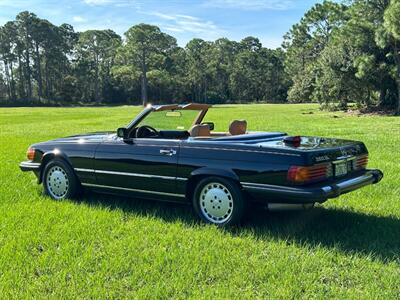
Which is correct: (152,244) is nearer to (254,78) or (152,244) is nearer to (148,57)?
(148,57)

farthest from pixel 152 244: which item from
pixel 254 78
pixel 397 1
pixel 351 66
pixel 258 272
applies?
pixel 254 78

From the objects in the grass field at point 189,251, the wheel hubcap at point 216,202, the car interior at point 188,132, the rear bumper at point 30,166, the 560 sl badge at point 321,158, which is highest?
the car interior at point 188,132

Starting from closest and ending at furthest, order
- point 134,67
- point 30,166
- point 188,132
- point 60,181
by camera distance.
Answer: point 188,132 → point 60,181 → point 30,166 → point 134,67

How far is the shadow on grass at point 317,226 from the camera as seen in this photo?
4.35m

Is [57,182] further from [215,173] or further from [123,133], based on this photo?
[215,173]

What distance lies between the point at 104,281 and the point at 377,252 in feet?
8.10

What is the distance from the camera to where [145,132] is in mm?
→ 5879

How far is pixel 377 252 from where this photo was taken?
163 inches

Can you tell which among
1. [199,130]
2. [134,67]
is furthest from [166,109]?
[134,67]

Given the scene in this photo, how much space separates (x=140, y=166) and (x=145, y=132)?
0.65 meters

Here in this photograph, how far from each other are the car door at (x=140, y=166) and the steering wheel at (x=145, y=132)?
0.25 metres

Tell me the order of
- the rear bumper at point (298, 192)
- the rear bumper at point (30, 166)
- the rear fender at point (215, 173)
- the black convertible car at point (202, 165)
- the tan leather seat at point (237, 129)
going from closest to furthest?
1. the rear bumper at point (298, 192)
2. the black convertible car at point (202, 165)
3. the rear fender at point (215, 173)
4. the tan leather seat at point (237, 129)
5. the rear bumper at point (30, 166)

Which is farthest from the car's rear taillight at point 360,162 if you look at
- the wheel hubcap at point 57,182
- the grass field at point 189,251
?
the wheel hubcap at point 57,182

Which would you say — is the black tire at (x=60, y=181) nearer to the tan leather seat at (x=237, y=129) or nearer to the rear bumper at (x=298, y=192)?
the tan leather seat at (x=237, y=129)
